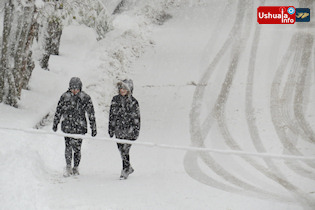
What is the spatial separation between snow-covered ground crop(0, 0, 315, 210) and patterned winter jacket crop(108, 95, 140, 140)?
691mm

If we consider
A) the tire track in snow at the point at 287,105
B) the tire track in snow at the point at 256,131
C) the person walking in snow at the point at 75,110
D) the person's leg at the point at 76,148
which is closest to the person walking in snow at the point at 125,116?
the person walking in snow at the point at 75,110

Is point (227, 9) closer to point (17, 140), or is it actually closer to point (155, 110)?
point (155, 110)

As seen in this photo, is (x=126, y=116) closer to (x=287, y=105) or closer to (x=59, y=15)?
(x=59, y=15)

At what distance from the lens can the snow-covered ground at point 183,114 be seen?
7246 millimetres

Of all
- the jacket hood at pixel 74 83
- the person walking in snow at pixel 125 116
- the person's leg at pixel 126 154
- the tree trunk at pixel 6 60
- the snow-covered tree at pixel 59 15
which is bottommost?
the person's leg at pixel 126 154

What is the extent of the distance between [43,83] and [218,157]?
670 centimetres

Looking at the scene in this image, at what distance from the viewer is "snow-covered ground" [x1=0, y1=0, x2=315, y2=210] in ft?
23.8

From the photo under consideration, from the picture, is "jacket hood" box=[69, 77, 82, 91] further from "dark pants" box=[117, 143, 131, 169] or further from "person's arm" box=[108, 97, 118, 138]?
"dark pants" box=[117, 143, 131, 169]

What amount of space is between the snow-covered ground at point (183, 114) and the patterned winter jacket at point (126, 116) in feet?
2.27

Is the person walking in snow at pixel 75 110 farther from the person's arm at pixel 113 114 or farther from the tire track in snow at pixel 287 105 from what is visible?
the tire track in snow at pixel 287 105

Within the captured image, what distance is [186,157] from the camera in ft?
33.0

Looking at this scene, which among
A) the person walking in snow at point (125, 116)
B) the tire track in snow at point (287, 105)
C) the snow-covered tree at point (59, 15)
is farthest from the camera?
the snow-covered tree at point (59, 15)

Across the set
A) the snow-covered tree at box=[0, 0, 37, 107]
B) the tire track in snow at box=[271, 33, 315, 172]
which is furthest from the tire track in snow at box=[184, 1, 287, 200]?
the snow-covered tree at box=[0, 0, 37, 107]

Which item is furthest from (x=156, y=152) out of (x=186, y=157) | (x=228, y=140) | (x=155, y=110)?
(x=155, y=110)
